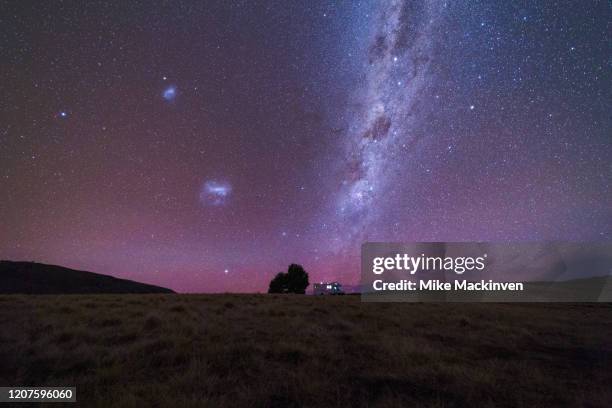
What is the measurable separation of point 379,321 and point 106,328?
9250mm

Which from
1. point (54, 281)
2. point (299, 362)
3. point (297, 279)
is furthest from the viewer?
point (297, 279)

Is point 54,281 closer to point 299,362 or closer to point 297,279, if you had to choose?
point 297,279

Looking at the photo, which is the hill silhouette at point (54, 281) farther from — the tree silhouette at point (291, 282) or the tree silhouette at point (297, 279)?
the tree silhouette at point (297, 279)

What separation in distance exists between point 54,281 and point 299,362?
210 feet

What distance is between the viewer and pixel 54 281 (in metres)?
56.9

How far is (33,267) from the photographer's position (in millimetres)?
62969

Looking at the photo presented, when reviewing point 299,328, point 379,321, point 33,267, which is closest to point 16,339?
point 299,328

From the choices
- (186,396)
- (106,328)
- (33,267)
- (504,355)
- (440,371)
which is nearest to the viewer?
(186,396)

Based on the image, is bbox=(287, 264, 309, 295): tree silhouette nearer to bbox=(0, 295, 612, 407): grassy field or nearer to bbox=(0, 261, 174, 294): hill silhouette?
bbox=(0, 261, 174, 294): hill silhouette

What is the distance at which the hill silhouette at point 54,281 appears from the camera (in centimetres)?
5306

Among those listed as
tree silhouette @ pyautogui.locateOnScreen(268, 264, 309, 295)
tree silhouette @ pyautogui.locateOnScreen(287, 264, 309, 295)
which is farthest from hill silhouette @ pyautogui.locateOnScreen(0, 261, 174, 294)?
tree silhouette @ pyautogui.locateOnScreen(287, 264, 309, 295)

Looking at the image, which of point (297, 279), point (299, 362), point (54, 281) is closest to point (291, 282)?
point (297, 279)

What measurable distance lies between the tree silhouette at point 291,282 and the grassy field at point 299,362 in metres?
46.9

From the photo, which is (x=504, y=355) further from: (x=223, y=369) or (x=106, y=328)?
(x=106, y=328)
